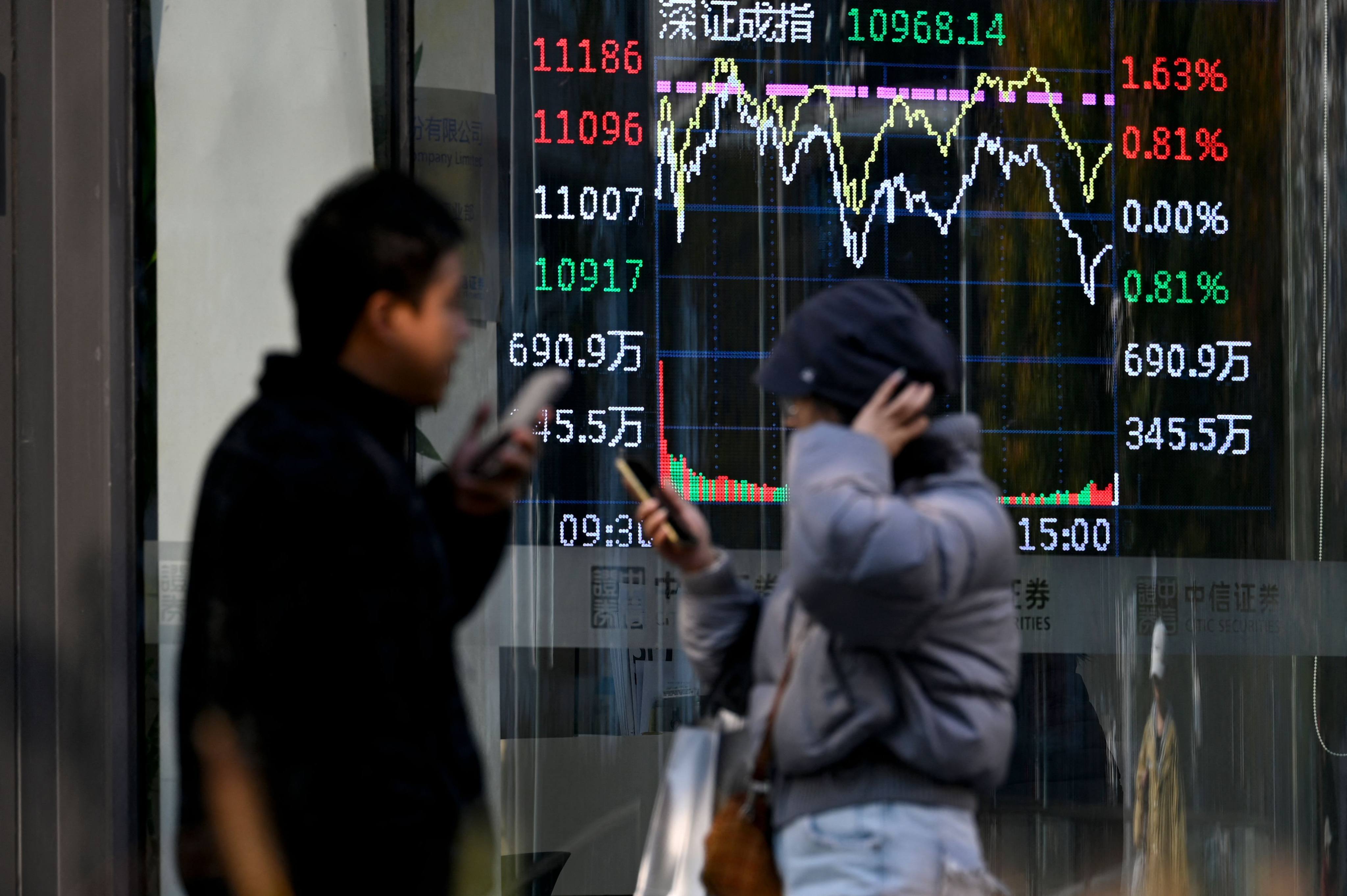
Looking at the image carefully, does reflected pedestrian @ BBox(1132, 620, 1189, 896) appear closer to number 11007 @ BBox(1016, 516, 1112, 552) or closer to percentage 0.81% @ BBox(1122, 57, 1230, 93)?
number 11007 @ BBox(1016, 516, 1112, 552)

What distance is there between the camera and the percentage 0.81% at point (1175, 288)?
4.77 metres

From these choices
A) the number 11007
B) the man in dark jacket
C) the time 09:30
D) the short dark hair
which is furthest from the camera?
the number 11007

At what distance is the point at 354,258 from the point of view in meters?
1.97

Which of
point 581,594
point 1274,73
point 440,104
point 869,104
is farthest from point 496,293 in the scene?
point 1274,73

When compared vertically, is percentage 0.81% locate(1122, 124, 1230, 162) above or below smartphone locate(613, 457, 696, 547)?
above

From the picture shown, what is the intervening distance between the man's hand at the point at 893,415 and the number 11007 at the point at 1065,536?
8.01 feet

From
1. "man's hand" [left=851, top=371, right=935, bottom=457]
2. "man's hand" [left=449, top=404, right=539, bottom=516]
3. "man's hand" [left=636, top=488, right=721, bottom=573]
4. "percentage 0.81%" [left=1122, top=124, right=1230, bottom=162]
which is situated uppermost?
"percentage 0.81%" [left=1122, top=124, right=1230, bottom=162]

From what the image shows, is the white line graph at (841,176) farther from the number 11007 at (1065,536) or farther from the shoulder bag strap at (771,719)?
the shoulder bag strap at (771,719)

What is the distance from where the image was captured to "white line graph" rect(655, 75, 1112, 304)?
4.64 m

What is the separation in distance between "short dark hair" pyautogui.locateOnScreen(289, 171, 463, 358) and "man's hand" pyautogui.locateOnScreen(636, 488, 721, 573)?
701 millimetres

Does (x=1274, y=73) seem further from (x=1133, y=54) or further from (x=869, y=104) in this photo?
(x=869, y=104)

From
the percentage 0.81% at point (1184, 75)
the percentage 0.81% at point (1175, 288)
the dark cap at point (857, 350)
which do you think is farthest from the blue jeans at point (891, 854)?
the percentage 0.81% at point (1184, 75)

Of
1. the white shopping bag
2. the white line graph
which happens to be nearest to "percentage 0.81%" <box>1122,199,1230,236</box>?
the white line graph

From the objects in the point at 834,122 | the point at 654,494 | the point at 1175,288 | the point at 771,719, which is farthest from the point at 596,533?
the point at 771,719
